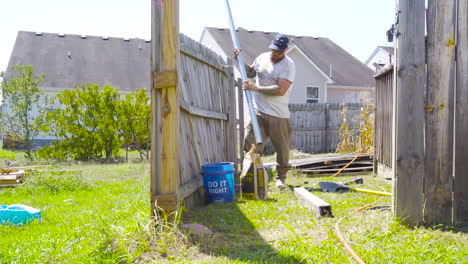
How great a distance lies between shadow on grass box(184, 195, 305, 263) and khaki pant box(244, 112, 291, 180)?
1.84 m

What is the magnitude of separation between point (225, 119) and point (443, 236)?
4.28m

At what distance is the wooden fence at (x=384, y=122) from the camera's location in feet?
22.1

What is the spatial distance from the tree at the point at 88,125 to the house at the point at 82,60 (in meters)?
9.36

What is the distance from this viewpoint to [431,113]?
359 centimetres

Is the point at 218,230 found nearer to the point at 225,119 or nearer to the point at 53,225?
the point at 53,225

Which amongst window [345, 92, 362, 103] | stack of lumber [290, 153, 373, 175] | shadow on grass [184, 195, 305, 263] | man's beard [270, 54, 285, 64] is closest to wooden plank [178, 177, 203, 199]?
shadow on grass [184, 195, 305, 263]

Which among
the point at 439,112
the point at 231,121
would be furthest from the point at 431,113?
the point at 231,121

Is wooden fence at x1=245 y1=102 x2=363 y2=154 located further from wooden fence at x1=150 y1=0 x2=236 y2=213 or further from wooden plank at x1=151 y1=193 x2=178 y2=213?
wooden plank at x1=151 y1=193 x2=178 y2=213

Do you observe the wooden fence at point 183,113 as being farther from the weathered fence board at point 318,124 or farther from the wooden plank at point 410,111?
the weathered fence board at point 318,124

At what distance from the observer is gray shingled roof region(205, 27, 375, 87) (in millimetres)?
23797

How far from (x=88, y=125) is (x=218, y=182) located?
8.23 metres

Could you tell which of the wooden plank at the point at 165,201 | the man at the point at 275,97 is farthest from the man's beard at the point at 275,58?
the wooden plank at the point at 165,201

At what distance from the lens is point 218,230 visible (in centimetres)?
374

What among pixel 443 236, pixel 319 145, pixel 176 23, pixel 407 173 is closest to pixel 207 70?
pixel 176 23
